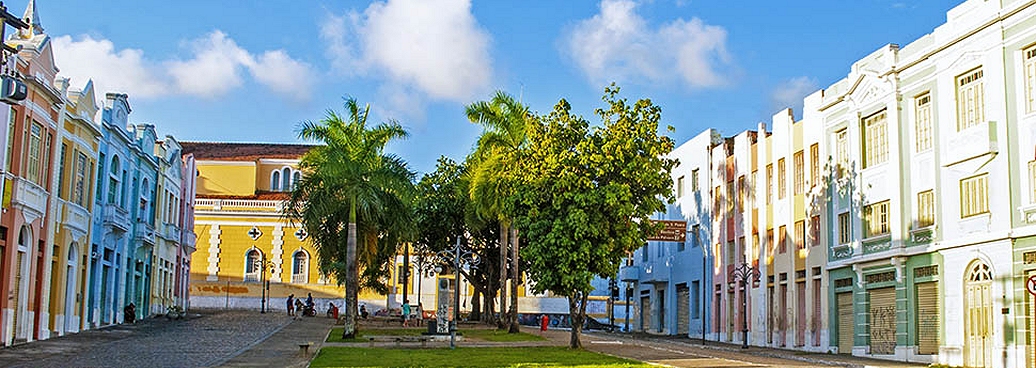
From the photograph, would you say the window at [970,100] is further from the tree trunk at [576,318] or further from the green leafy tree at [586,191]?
the tree trunk at [576,318]

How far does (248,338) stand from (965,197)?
22.6 m

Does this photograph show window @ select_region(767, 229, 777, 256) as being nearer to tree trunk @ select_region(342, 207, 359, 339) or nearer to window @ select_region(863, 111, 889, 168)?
window @ select_region(863, 111, 889, 168)

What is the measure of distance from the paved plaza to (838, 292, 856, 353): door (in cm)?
137

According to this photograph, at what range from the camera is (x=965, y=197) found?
28.9 metres

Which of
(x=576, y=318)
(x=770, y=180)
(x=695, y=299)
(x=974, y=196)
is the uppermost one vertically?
(x=770, y=180)

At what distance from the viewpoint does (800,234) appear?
40062 mm

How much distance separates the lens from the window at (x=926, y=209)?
30391mm

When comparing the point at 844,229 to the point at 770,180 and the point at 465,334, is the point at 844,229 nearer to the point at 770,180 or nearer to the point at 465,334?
the point at 770,180

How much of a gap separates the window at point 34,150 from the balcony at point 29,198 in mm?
341

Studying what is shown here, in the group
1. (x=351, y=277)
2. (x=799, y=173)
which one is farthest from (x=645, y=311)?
(x=351, y=277)

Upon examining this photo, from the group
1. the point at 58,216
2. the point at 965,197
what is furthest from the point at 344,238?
the point at 965,197

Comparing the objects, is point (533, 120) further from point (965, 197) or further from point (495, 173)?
point (965, 197)

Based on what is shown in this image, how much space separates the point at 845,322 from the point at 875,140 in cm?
649

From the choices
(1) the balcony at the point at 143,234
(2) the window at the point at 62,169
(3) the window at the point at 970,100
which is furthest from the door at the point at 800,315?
(1) the balcony at the point at 143,234
